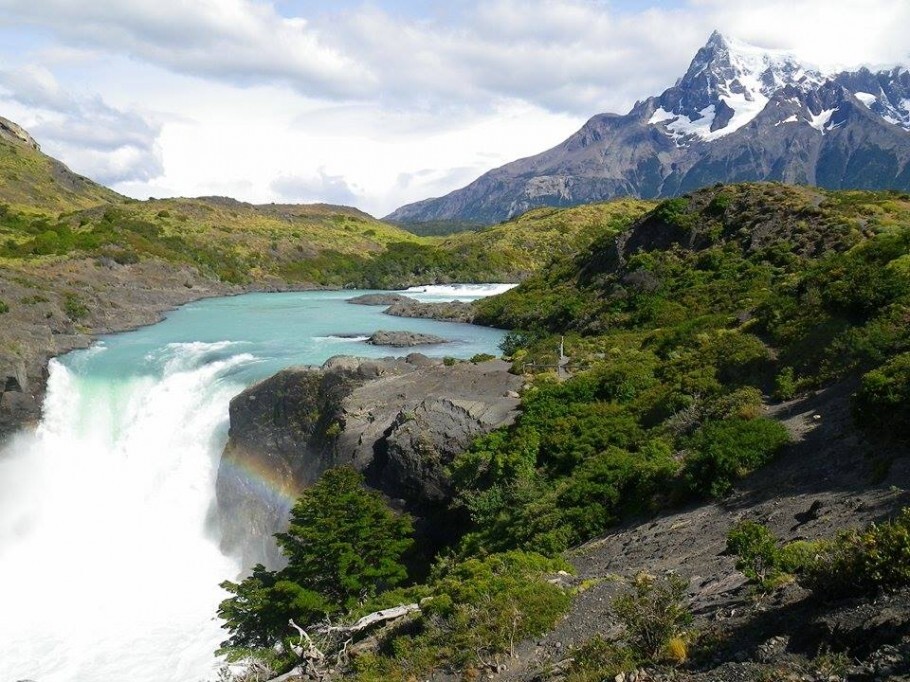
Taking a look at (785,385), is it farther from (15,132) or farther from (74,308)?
(15,132)

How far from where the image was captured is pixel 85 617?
24734mm

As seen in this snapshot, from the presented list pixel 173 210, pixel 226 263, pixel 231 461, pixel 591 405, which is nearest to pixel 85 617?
pixel 231 461

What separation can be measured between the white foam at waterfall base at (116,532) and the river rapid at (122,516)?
0.06m

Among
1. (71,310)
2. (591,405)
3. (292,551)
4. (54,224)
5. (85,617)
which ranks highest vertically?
(54,224)

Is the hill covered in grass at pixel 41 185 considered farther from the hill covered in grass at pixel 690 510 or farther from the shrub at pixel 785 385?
the shrub at pixel 785 385

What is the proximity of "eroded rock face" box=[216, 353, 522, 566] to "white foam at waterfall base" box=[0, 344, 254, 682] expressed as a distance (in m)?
2.06

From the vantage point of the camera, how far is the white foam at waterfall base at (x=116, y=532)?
22422 millimetres

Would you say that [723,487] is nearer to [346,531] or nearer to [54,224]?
[346,531]

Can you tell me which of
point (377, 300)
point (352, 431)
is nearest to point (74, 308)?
point (377, 300)

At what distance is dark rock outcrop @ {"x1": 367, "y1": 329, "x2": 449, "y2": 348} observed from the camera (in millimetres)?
44703

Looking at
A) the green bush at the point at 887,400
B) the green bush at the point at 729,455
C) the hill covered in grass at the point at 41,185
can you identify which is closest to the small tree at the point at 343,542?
the green bush at the point at 729,455

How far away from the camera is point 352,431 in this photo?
2522cm

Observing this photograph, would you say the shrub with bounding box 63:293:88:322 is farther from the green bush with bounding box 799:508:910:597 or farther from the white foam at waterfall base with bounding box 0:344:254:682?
the green bush with bounding box 799:508:910:597

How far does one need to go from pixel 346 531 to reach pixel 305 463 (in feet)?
31.4
